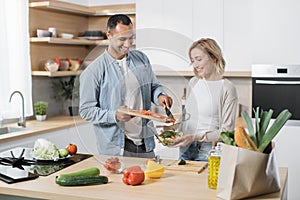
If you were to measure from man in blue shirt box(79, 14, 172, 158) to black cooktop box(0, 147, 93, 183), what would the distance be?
315mm

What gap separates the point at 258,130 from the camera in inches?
75.2

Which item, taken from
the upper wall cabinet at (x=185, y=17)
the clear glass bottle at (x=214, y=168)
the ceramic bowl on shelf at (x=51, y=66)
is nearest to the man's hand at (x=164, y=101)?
the clear glass bottle at (x=214, y=168)

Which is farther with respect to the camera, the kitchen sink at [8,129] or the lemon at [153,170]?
the kitchen sink at [8,129]

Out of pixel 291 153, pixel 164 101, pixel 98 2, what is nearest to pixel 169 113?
pixel 164 101

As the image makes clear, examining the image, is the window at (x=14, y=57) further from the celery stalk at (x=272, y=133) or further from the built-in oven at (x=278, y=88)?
the celery stalk at (x=272, y=133)

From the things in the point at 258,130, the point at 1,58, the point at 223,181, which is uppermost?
the point at 1,58

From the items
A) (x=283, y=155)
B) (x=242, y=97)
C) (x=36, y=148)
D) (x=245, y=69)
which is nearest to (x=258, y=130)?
(x=36, y=148)

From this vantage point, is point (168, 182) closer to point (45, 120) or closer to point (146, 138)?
point (146, 138)

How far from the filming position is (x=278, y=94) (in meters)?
3.91

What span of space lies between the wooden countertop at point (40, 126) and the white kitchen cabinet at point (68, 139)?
0.13 feet

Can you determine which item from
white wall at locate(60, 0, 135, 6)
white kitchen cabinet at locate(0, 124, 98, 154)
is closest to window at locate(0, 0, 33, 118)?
white kitchen cabinet at locate(0, 124, 98, 154)

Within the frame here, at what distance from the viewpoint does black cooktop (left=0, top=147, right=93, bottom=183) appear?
7.39ft

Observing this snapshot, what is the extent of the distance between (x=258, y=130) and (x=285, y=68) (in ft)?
6.80

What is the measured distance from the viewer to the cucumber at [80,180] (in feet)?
6.88
